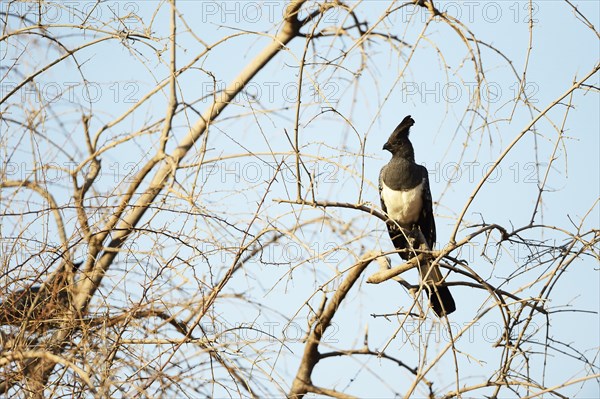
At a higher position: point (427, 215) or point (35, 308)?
point (427, 215)

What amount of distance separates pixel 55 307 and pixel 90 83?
1407 millimetres

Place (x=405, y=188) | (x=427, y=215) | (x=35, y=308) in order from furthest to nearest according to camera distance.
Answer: (x=427, y=215)
(x=405, y=188)
(x=35, y=308)

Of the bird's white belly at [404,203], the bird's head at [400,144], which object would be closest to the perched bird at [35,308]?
the bird's white belly at [404,203]

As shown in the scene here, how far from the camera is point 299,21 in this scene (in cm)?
514

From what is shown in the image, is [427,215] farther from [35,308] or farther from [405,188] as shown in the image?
[35,308]

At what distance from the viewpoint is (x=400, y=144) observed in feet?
16.8

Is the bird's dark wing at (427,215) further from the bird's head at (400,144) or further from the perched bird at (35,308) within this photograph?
the perched bird at (35,308)

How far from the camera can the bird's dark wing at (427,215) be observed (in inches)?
199

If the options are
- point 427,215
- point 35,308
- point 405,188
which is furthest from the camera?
point 427,215

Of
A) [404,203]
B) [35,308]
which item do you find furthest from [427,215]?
[35,308]

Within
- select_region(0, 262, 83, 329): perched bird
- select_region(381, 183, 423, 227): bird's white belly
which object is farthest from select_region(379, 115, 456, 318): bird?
select_region(0, 262, 83, 329): perched bird

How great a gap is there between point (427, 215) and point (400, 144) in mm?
486

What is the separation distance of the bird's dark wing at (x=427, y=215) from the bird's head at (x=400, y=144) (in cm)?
13

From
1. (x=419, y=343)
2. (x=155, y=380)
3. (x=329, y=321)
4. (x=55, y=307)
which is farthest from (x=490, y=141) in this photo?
(x=55, y=307)
